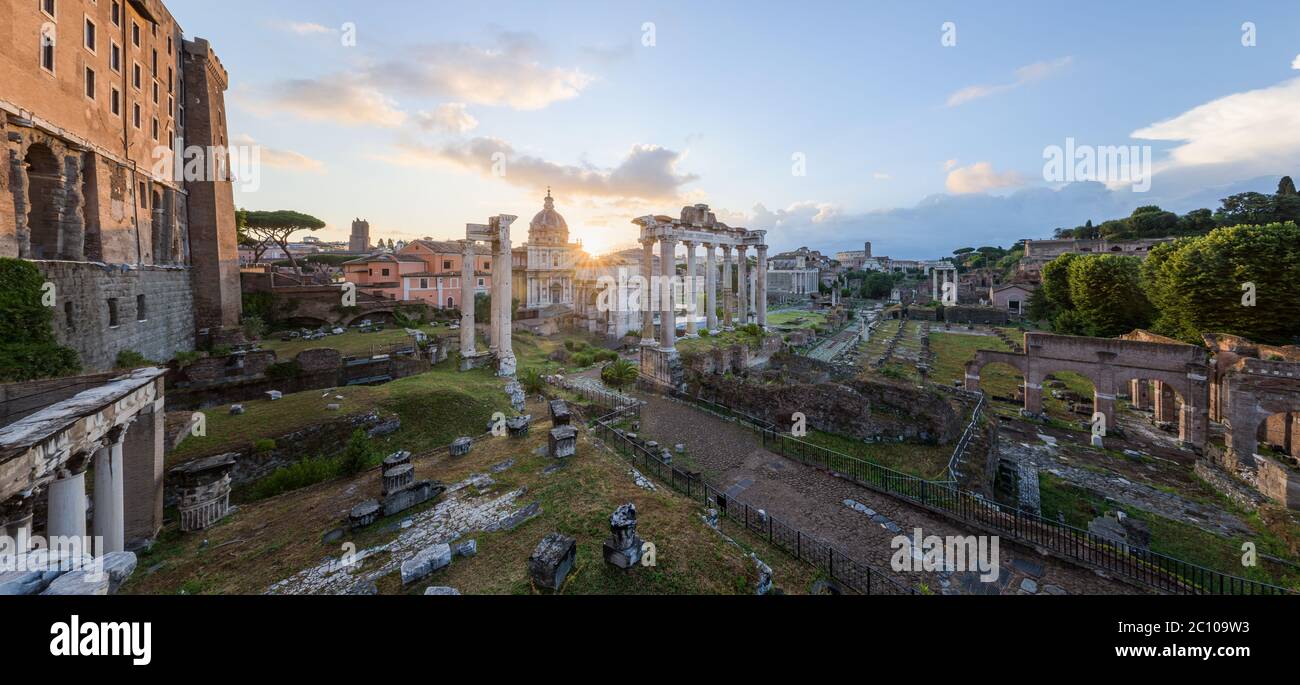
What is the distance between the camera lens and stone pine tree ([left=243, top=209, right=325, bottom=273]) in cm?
4500

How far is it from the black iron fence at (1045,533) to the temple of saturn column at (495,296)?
14639 millimetres

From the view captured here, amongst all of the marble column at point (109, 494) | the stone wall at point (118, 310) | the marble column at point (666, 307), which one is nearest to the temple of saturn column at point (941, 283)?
the marble column at point (666, 307)

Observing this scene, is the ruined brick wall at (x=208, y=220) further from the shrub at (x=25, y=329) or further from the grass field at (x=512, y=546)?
the grass field at (x=512, y=546)

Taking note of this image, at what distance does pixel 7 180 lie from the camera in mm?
14539

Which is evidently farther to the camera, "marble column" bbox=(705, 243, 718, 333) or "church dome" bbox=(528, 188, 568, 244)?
"church dome" bbox=(528, 188, 568, 244)

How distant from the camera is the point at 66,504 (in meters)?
6.08

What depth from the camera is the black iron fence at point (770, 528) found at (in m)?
8.63

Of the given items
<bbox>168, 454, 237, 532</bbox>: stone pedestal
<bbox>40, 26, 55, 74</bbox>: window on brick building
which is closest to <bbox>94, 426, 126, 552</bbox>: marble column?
<bbox>168, 454, 237, 532</bbox>: stone pedestal

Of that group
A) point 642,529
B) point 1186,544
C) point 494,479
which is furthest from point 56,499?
point 1186,544

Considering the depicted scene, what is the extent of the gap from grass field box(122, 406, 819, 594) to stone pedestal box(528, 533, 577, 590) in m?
0.19

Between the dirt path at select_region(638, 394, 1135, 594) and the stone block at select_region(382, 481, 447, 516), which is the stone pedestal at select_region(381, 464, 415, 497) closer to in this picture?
the stone block at select_region(382, 481, 447, 516)

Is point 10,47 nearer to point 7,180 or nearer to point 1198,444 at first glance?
point 7,180

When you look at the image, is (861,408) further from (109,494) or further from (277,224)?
(277,224)

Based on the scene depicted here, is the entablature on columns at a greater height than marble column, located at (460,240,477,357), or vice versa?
marble column, located at (460,240,477,357)
